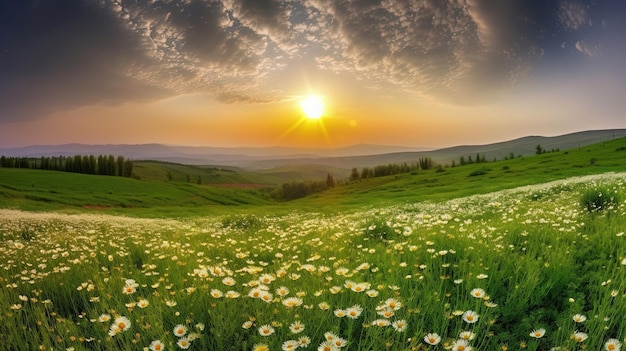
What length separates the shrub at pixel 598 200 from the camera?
1030 cm

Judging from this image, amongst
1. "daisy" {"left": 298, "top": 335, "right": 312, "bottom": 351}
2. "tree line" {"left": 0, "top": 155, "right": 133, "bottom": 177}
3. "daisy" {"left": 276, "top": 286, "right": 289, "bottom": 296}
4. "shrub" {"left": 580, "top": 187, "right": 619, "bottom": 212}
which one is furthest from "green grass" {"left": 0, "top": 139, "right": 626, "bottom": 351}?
"tree line" {"left": 0, "top": 155, "right": 133, "bottom": 177}

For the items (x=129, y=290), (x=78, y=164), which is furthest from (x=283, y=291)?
(x=78, y=164)

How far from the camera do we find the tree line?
14300 centimetres

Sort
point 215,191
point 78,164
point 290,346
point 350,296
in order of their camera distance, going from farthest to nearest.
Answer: point 215,191 → point 78,164 → point 350,296 → point 290,346

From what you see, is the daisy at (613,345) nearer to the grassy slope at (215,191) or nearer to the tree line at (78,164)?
the grassy slope at (215,191)

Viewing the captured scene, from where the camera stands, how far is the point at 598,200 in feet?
35.2

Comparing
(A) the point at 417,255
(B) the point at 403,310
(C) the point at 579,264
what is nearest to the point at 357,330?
(B) the point at 403,310

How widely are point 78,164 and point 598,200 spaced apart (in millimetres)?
169258

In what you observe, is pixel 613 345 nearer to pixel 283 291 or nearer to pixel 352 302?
pixel 352 302

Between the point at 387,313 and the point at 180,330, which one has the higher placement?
the point at 387,313

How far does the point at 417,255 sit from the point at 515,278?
1.52 meters

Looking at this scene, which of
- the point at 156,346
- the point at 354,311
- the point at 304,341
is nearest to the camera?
the point at 304,341

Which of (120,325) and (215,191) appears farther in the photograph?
(215,191)

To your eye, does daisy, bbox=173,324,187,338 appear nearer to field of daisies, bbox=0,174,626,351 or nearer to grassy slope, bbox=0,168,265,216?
field of daisies, bbox=0,174,626,351
